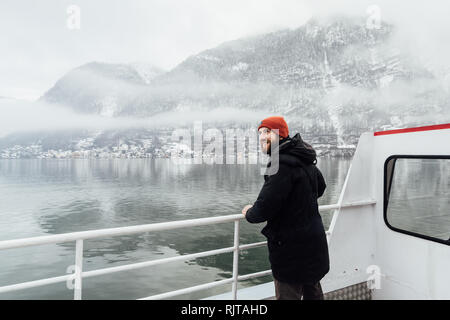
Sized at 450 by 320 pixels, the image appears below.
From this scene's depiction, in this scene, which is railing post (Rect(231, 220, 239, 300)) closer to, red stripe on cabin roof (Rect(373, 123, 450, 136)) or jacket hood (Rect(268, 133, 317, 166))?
jacket hood (Rect(268, 133, 317, 166))

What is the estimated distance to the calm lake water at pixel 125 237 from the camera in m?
23.5

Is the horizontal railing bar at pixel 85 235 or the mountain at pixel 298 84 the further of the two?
the mountain at pixel 298 84

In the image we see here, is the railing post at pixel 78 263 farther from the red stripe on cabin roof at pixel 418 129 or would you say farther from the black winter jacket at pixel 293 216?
the red stripe on cabin roof at pixel 418 129

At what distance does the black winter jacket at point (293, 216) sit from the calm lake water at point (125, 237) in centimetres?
2002

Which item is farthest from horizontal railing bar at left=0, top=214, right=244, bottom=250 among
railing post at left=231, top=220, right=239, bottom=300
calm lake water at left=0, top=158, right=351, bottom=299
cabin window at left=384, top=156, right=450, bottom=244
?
calm lake water at left=0, top=158, right=351, bottom=299

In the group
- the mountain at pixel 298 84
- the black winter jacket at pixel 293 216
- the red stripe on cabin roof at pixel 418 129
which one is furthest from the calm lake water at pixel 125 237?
the mountain at pixel 298 84

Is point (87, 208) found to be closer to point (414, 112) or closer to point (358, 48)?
point (414, 112)

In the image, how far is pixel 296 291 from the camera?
1.78 m

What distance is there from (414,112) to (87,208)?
145 meters

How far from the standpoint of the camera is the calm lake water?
2347 cm

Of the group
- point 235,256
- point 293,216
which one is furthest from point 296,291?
point 235,256

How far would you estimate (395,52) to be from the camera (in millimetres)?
165250

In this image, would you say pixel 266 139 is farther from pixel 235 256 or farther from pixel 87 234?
pixel 87 234

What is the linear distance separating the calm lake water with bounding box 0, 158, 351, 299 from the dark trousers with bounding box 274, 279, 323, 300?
19.9 metres
